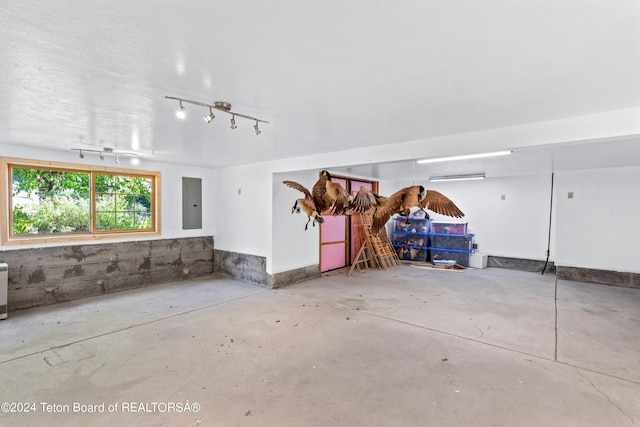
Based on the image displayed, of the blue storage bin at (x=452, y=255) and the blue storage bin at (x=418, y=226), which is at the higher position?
the blue storage bin at (x=418, y=226)

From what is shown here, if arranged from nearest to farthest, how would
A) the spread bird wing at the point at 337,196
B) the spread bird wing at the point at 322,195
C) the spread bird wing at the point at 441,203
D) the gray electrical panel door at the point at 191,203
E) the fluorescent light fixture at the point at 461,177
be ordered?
the spread bird wing at the point at 337,196 < the spread bird wing at the point at 322,195 < the spread bird wing at the point at 441,203 < the gray electrical panel door at the point at 191,203 < the fluorescent light fixture at the point at 461,177

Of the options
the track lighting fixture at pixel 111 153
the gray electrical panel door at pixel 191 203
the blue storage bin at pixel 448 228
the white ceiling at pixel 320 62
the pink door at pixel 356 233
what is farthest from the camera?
the blue storage bin at pixel 448 228

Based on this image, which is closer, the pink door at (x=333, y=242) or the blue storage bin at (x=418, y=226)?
the pink door at (x=333, y=242)

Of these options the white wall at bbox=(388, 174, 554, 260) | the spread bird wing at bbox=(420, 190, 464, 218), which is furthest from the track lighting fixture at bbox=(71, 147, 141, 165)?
the white wall at bbox=(388, 174, 554, 260)

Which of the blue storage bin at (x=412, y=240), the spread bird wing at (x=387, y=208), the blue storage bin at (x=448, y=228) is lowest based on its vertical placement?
the blue storage bin at (x=412, y=240)

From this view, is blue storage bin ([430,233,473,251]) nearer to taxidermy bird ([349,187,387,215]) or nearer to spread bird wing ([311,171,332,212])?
taxidermy bird ([349,187,387,215])

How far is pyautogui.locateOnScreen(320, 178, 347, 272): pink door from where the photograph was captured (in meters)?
6.80

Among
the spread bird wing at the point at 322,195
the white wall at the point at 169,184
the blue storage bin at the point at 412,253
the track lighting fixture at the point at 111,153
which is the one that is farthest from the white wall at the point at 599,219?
the track lighting fixture at the point at 111,153

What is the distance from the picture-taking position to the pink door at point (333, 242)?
22.3 ft

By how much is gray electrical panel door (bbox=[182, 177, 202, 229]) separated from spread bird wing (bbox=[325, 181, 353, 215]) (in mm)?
4507

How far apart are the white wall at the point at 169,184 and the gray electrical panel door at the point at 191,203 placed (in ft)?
0.24

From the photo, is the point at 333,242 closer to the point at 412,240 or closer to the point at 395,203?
the point at 412,240

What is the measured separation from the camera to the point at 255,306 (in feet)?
15.1

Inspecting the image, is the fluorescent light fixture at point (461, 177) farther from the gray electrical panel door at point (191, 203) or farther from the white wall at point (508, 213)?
the gray electrical panel door at point (191, 203)
